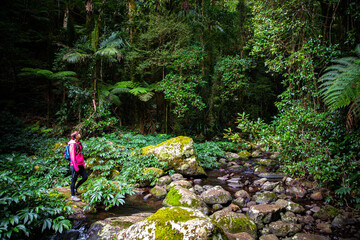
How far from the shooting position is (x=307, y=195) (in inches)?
194

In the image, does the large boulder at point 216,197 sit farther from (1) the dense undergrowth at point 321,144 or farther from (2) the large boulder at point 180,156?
(2) the large boulder at point 180,156

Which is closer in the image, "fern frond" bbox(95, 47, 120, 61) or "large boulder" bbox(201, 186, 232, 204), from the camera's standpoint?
"large boulder" bbox(201, 186, 232, 204)

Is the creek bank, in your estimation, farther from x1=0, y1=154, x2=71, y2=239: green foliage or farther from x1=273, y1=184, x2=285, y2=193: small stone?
x1=0, y1=154, x2=71, y2=239: green foliage

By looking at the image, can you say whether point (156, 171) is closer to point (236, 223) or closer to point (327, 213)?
point (236, 223)

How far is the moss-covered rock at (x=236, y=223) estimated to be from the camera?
3494mm

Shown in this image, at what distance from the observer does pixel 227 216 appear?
3.76 meters

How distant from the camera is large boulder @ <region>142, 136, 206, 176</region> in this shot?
684cm

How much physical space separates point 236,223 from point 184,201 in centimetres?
129

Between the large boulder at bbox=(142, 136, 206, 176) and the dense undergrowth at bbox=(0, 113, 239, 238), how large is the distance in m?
0.33

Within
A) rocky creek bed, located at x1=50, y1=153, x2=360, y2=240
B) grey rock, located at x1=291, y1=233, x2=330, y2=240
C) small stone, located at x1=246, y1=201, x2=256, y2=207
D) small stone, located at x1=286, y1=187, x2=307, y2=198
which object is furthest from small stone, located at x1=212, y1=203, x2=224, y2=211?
small stone, located at x1=286, y1=187, x2=307, y2=198

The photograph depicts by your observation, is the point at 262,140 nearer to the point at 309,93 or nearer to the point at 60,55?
the point at 309,93

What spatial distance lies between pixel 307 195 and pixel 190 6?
1109cm

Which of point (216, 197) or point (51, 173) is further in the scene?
point (51, 173)

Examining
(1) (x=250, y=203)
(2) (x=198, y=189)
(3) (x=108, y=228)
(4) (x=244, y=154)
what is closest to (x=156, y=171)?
(2) (x=198, y=189)
